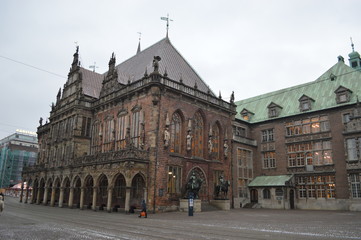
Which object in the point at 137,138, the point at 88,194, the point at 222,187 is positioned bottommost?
the point at 88,194

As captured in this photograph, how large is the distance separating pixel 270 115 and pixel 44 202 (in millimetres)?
30587

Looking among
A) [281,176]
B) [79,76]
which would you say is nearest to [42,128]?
[79,76]

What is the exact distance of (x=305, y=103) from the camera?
38.8 metres

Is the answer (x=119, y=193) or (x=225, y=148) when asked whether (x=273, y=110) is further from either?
(x=119, y=193)

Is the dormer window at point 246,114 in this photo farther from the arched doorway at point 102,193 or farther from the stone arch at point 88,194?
the stone arch at point 88,194

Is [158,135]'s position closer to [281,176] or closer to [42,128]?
[281,176]

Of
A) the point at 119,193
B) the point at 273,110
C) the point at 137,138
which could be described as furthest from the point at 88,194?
the point at 273,110

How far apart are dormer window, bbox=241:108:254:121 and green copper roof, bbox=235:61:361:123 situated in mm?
402

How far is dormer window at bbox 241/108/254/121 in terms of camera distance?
146 feet

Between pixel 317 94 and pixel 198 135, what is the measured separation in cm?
1717

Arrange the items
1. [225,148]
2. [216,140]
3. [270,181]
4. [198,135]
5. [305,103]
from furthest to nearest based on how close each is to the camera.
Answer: [305,103] → [270,181] → [216,140] → [225,148] → [198,135]

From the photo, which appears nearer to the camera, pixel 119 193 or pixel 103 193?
→ pixel 119 193

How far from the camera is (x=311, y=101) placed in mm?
38531

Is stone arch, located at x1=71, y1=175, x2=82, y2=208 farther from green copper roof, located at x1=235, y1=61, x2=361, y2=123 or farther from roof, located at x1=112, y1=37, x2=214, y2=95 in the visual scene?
green copper roof, located at x1=235, y1=61, x2=361, y2=123
